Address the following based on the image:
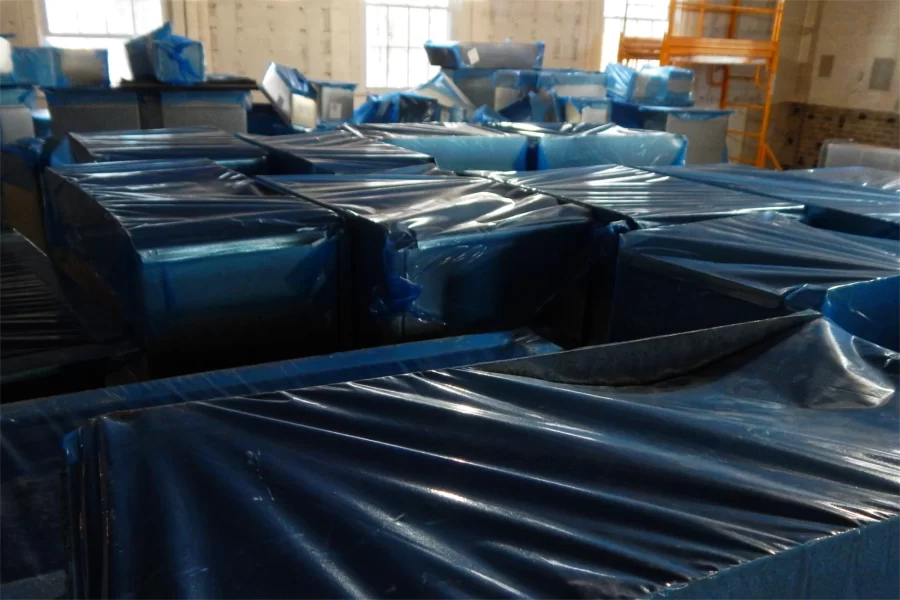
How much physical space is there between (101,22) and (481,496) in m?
6.81

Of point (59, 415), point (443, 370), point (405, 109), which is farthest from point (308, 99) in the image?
point (443, 370)

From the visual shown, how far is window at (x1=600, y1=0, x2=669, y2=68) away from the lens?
841 centimetres

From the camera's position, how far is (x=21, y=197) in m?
3.58

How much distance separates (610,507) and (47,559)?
801 millimetres

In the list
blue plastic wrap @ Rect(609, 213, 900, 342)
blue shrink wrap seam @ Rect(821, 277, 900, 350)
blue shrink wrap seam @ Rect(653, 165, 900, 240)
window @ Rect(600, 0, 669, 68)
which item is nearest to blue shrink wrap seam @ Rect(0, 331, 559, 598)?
blue plastic wrap @ Rect(609, 213, 900, 342)

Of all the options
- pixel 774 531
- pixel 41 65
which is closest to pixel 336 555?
pixel 774 531

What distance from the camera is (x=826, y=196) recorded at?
242 cm

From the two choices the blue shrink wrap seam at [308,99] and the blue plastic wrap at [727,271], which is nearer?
the blue plastic wrap at [727,271]

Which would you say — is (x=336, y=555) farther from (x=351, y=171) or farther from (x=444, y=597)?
(x=351, y=171)

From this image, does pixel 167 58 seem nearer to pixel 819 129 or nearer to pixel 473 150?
pixel 473 150

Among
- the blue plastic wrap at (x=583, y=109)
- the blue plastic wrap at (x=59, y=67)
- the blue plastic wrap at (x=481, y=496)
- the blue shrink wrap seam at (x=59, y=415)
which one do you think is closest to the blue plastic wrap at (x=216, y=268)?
the blue shrink wrap seam at (x=59, y=415)

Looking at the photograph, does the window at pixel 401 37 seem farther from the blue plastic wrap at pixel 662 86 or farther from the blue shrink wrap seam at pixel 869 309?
the blue shrink wrap seam at pixel 869 309

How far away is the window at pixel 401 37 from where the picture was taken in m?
7.42

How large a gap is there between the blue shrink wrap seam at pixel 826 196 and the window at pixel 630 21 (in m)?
5.99
